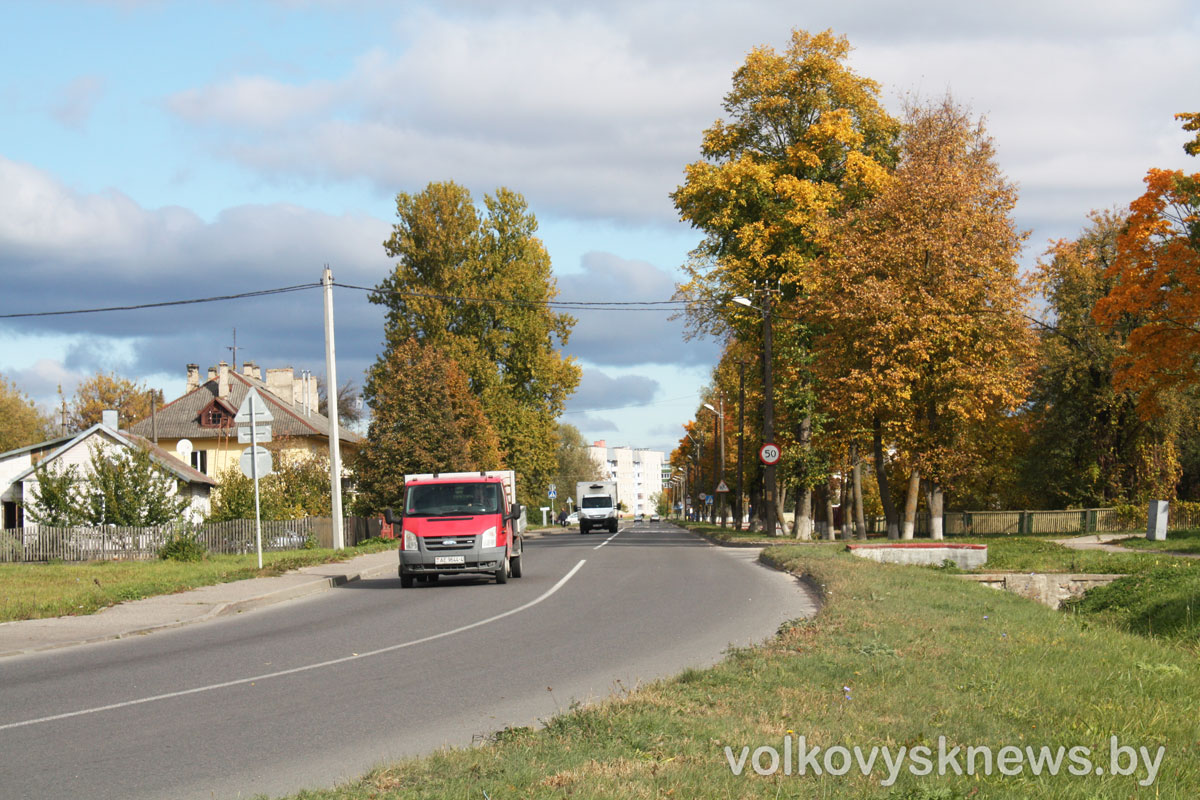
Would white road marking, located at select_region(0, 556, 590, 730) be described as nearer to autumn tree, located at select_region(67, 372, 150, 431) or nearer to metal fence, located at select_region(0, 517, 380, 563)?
metal fence, located at select_region(0, 517, 380, 563)

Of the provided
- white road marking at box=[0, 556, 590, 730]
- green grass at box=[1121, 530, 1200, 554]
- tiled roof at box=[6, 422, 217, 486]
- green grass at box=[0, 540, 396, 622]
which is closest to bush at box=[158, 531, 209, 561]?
green grass at box=[0, 540, 396, 622]

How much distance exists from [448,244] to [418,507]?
122 feet

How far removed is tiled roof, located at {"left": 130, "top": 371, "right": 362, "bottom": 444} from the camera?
6794cm

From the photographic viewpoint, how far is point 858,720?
6.82 meters

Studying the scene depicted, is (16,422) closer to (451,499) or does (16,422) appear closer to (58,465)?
(58,465)

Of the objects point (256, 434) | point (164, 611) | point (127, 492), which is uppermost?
point (256, 434)

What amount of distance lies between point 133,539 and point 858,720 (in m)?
32.2

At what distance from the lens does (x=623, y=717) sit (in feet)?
23.1

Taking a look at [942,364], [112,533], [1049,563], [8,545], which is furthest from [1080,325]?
[8,545]

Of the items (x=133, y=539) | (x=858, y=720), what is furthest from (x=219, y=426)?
(x=858, y=720)

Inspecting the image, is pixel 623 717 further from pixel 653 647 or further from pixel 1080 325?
Answer: pixel 1080 325

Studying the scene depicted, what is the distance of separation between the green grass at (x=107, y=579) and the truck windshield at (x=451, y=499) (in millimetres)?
4164

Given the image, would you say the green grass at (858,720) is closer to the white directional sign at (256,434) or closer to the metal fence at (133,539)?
the white directional sign at (256,434)

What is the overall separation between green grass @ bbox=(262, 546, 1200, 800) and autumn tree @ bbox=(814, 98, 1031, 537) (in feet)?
68.8
